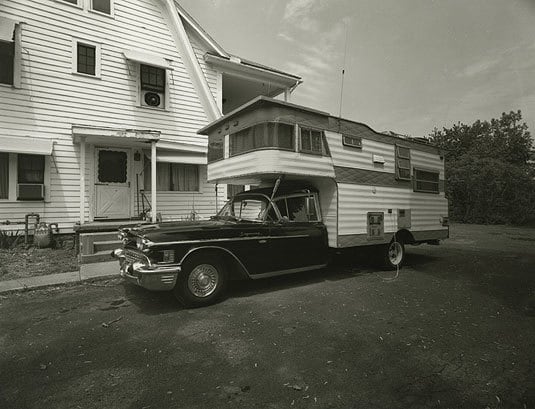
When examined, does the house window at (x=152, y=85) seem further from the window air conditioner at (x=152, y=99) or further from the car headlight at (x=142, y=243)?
the car headlight at (x=142, y=243)

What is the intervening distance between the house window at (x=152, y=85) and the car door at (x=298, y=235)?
7.28 metres

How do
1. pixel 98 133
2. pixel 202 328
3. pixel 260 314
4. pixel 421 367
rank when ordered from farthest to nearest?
pixel 98 133, pixel 260 314, pixel 202 328, pixel 421 367

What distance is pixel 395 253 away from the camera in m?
7.66

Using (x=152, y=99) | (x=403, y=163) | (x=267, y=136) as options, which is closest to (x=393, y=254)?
(x=403, y=163)

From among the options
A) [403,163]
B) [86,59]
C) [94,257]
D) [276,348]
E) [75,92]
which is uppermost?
[86,59]

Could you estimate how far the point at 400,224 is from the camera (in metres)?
7.53

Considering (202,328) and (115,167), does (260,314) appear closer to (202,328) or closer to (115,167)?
(202,328)

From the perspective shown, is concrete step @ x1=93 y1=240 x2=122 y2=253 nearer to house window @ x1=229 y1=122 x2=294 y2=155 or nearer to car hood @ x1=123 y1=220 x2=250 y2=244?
car hood @ x1=123 y1=220 x2=250 y2=244

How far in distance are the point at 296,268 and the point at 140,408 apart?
12.8 feet

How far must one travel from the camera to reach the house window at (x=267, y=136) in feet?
18.7

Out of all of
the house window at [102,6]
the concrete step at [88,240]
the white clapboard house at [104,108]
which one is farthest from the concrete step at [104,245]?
the house window at [102,6]

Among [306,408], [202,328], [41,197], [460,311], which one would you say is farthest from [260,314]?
[41,197]

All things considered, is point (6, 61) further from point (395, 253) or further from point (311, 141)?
point (395, 253)

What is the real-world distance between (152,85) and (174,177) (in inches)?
127
